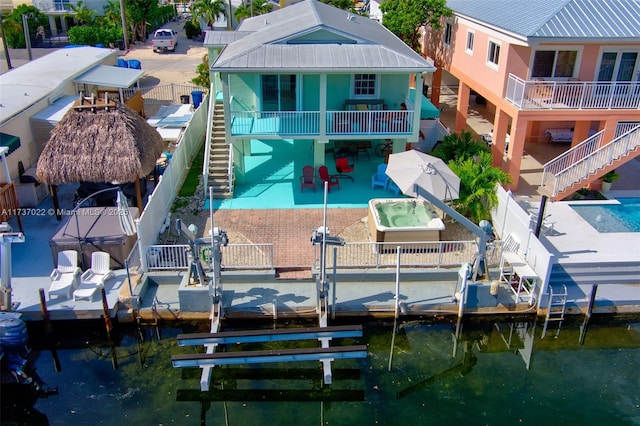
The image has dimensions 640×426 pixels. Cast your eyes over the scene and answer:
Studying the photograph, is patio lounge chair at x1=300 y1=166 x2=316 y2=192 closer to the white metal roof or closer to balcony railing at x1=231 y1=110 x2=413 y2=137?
balcony railing at x1=231 y1=110 x2=413 y2=137

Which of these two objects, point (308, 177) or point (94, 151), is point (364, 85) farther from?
point (94, 151)

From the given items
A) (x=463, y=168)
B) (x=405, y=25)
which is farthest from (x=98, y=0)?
(x=463, y=168)

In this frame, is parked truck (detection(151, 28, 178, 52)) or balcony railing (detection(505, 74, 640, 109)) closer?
balcony railing (detection(505, 74, 640, 109))

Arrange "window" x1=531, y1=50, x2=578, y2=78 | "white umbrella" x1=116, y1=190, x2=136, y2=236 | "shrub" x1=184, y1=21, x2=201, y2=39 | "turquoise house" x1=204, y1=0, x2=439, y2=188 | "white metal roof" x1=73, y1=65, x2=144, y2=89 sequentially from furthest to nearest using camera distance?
"shrub" x1=184, y1=21, x2=201, y2=39 < "white metal roof" x1=73, y1=65, x2=144, y2=89 < "window" x1=531, y1=50, x2=578, y2=78 < "turquoise house" x1=204, y1=0, x2=439, y2=188 < "white umbrella" x1=116, y1=190, x2=136, y2=236

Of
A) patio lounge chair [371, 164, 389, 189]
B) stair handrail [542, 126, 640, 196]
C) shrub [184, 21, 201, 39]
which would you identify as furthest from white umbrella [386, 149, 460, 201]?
shrub [184, 21, 201, 39]

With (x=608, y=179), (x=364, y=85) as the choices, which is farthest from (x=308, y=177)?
(x=608, y=179)

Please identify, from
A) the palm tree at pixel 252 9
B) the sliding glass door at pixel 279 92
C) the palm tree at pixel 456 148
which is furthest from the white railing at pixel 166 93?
the palm tree at pixel 456 148
